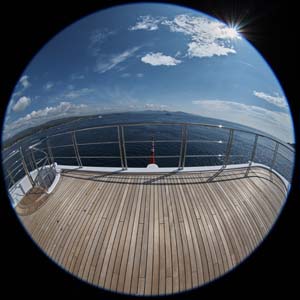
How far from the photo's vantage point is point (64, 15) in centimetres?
131

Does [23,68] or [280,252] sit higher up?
[23,68]

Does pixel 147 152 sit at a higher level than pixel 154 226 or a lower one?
lower

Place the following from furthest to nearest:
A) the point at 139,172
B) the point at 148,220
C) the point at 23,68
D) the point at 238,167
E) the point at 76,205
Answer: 1. the point at 238,167
2. the point at 139,172
3. the point at 76,205
4. the point at 148,220
5. the point at 23,68

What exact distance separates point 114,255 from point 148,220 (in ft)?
1.88

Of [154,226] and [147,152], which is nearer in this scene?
[154,226]

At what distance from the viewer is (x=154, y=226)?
78.0 inches

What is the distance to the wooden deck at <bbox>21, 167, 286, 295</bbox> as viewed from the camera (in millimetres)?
1578

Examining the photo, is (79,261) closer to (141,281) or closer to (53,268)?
(53,268)

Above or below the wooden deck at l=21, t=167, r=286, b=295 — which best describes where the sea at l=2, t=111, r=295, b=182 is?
below

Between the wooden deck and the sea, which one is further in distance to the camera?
the sea

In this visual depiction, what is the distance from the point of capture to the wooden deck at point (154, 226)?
5.18ft

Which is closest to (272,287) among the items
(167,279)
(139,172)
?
(167,279)

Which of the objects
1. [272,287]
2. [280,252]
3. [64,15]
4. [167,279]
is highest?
[64,15]

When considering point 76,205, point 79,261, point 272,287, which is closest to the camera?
point 272,287
